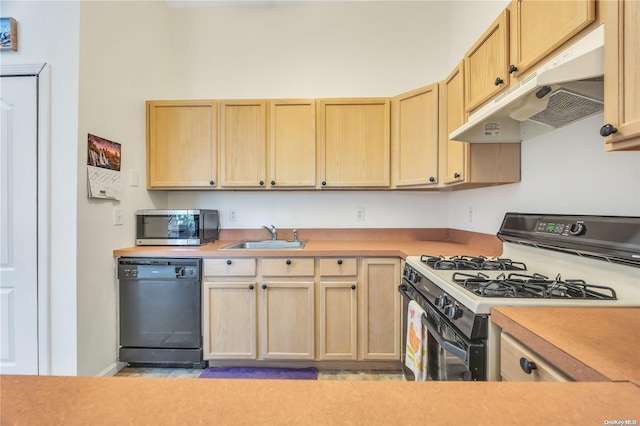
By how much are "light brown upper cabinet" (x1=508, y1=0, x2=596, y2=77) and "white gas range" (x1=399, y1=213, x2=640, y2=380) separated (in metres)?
0.71

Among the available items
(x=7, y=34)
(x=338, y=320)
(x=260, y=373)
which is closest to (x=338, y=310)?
(x=338, y=320)

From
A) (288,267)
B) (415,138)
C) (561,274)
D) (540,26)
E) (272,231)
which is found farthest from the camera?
(272,231)

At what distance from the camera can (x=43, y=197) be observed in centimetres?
173

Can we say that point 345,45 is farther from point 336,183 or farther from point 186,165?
point 186,165

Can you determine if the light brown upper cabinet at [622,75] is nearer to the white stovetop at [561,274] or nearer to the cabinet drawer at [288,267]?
the white stovetop at [561,274]

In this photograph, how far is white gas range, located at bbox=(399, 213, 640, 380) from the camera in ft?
3.08

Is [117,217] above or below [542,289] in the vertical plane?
above

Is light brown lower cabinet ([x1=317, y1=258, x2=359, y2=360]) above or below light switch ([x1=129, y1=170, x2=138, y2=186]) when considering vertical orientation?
below

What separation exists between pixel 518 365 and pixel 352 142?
6.29 ft

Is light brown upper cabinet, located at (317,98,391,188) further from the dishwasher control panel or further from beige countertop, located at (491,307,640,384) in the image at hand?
beige countertop, located at (491,307,640,384)

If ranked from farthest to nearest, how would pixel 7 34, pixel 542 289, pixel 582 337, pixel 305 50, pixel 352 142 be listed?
pixel 305 50
pixel 352 142
pixel 7 34
pixel 542 289
pixel 582 337

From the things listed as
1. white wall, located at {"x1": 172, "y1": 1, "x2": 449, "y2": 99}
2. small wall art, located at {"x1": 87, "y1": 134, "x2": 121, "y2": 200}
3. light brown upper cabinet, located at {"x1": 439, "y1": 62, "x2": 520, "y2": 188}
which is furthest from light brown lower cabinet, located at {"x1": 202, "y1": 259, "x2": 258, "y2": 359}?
white wall, located at {"x1": 172, "y1": 1, "x2": 449, "y2": 99}

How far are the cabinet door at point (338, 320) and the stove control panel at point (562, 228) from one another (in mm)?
1167

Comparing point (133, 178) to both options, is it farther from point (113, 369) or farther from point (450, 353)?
point (450, 353)
